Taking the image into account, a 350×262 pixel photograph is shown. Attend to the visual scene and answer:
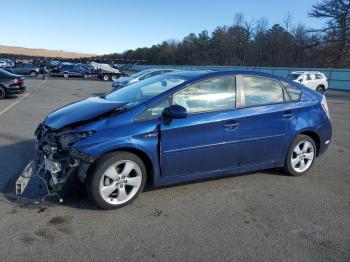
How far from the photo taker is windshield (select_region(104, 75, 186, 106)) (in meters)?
5.05

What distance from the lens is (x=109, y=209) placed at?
4.50 metres

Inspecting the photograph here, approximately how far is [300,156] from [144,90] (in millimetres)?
2550

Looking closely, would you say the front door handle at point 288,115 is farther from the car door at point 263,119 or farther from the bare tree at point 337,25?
the bare tree at point 337,25

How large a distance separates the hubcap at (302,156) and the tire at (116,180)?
97.4 inches

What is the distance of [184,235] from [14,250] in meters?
1.58

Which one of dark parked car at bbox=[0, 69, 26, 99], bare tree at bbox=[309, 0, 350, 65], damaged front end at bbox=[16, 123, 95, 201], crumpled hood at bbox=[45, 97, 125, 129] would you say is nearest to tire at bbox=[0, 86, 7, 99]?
dark parked car at bbox=[0, 69, 26, 99]

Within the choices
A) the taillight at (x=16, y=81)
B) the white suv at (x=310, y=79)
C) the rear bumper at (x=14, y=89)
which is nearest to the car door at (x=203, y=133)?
the rear bumper at (x=14, y=89)

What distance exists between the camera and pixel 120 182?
14.8 feet

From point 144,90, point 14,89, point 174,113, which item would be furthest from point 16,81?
point 174,113

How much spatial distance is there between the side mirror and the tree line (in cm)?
5218

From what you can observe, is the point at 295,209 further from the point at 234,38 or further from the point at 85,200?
the point at 234,38

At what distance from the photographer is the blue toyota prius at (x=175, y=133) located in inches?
174

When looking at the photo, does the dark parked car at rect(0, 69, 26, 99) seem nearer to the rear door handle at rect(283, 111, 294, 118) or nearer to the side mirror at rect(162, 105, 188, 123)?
the side mirror at rect(162, 105, 188, 123)

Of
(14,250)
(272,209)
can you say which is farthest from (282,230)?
(14,250)
